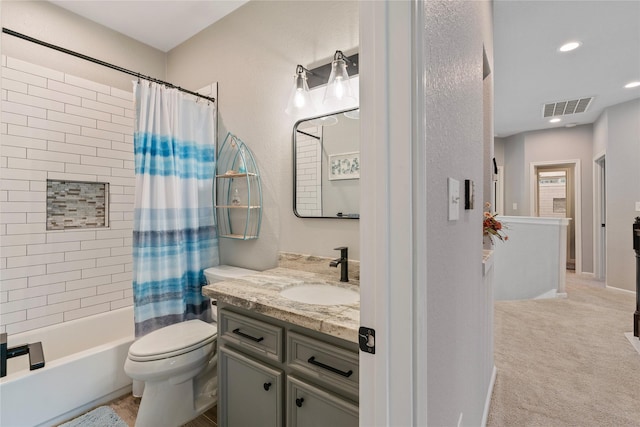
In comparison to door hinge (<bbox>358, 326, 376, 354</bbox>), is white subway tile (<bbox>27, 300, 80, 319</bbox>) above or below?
below

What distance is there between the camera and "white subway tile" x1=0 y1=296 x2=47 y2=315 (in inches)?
80.9

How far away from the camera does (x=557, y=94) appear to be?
395 centimetres

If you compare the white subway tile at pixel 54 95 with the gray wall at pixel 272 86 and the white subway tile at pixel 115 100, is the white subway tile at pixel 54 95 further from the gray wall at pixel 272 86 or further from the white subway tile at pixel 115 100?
the gray wall at pixel 272 86

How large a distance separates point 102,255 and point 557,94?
211 inches

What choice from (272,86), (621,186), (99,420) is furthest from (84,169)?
(621,186)

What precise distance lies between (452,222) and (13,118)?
2.81 m

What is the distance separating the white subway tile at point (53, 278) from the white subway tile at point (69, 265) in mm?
25

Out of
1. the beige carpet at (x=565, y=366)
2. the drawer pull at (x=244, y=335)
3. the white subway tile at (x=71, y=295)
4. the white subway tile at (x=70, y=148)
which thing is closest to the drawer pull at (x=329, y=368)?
the drawer pull at (x=244, y=335)

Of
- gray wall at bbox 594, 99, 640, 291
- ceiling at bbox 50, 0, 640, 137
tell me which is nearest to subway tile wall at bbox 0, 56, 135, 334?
ceiling at bbox 50, 0, 640, 137

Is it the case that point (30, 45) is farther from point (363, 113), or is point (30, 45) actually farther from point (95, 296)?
point (363, 113)

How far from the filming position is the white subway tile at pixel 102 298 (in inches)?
94.3

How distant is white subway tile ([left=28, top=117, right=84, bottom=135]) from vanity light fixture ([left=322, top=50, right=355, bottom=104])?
2008 millimetres

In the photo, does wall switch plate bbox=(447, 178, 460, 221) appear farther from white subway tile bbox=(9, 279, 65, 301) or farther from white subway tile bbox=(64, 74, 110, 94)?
white subway tile bbox=(64, 74, 110, 94)

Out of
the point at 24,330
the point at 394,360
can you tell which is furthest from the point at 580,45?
the point at 24,330
